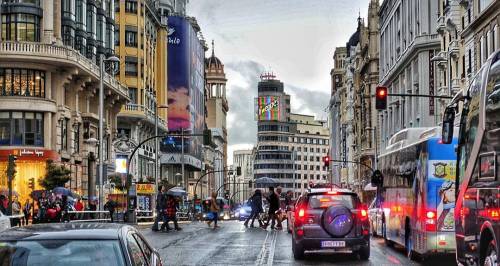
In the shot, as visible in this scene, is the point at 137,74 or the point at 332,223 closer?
the point at 332,223

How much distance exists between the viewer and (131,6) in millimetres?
85625

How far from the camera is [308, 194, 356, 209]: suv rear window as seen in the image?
1908 cm

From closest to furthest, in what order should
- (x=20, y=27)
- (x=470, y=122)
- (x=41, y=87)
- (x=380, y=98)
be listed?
(x=470, y=122) < (x=380, y=98) < (x=20, y=27) < (x=41, y=87)

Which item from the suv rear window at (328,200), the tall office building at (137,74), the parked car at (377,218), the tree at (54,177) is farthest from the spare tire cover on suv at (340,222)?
the tall office building at (137,74)

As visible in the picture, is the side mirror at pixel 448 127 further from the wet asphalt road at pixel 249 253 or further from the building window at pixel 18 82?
the building window at pixel 18 82

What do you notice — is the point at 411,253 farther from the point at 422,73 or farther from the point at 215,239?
the point at 422,73

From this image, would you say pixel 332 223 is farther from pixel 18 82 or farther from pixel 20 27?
pixel 20 27

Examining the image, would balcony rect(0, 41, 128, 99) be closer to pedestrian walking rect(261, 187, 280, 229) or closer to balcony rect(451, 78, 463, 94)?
pedestrian walking rect(261, 187, 280, 229)

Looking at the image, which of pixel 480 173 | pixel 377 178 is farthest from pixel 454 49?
pixel 480 173

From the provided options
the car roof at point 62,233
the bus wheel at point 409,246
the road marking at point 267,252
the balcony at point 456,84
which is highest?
the balcony at point 456,84

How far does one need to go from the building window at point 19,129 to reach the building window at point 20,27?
4807 millimetres

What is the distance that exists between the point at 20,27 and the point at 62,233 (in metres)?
49.2

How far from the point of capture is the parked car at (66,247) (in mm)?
7543

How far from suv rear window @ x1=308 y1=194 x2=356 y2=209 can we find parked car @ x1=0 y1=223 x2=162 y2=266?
1131 cm
